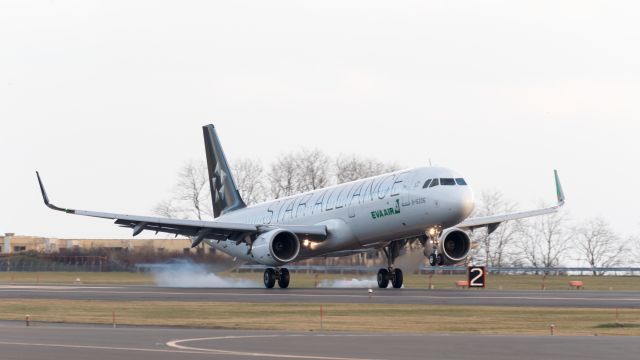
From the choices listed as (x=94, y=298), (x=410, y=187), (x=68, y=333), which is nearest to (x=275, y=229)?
(x=410, y=187)

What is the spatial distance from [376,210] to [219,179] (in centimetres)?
1867

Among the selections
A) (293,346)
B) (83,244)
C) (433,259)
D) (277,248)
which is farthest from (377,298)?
(83,244)

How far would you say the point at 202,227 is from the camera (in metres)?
59.3

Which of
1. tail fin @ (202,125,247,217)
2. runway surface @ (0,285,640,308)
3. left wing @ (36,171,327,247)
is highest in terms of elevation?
tail fin @ (202,125,247,217)

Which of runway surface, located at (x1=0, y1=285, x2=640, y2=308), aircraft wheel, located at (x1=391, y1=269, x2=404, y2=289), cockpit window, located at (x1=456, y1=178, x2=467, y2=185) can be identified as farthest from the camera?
aircraft wheel, located at (x1=391, y1=269, x2=404, y2=289)

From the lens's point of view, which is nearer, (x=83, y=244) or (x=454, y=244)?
(x=454, y=244)

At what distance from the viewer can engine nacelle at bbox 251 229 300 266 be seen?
56406 mm

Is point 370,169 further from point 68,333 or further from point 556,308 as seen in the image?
point 68,333

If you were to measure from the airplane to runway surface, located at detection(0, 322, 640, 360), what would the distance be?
24867mm

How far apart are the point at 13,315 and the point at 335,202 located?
24.3m

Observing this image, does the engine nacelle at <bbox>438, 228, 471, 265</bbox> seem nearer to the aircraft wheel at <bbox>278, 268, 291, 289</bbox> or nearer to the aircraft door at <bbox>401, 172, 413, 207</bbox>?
the aircraft door at <bbox>401, 172, 413, 207</bbox>

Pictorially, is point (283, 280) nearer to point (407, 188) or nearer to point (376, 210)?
point (376, 210)

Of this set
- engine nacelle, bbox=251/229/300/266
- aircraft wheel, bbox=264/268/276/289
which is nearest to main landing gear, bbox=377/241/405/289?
engine nacelle, bbox=251/229/300/266

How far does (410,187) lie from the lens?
5281 centimetres
